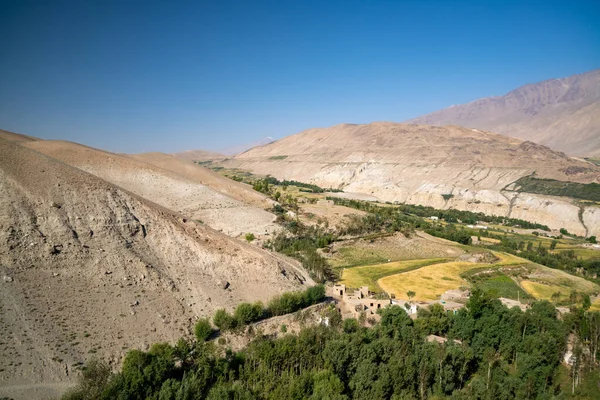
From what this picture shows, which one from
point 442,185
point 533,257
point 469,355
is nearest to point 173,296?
point 469,355

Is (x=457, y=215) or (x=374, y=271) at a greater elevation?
(x=457, y=215)

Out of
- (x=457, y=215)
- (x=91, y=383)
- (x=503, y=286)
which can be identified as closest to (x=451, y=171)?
(x=457, y=215)

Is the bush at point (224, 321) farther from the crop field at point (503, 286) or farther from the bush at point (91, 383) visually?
the crop field at point (503, 286)

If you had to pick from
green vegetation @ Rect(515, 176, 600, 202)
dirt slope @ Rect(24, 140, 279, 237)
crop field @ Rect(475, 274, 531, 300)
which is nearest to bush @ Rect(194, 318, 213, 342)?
crop field @ Rect(475, 274, 531, 300)

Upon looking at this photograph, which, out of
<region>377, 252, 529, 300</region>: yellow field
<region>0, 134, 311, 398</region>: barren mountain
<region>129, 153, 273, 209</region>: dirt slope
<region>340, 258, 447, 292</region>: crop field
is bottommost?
Answer: <region>377, 252, 529, 300</region>: yellow field

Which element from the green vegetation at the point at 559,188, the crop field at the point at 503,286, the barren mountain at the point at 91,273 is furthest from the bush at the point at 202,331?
the green vegetation at the point at 559,188

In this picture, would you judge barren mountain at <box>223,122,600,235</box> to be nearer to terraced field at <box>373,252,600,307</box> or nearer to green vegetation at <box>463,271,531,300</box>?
terraced field at <box>373,252,600,307</box>

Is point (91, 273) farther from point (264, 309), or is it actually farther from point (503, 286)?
point (503, 286)
